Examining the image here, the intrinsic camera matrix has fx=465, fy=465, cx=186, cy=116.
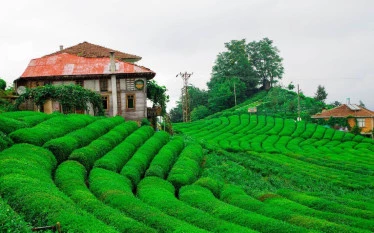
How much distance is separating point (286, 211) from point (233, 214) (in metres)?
2.92

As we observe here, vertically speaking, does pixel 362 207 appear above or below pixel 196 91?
below

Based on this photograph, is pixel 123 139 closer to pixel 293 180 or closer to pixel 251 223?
pixel 293 180

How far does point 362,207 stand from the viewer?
2520 cm

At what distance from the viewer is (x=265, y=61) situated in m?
118

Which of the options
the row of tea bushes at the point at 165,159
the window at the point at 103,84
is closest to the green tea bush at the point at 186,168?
the row of tea bushes at the point at 165,159

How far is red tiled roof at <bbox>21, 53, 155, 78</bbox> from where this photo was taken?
159 feet

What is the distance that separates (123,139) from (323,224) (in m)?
19.3

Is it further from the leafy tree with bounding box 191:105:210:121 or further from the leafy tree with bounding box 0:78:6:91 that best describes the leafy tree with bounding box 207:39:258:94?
the leafy tree with bounding box 0:78:6:91

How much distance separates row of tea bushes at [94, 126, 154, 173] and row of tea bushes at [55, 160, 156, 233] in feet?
5.47

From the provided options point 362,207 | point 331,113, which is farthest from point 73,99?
point 331,113

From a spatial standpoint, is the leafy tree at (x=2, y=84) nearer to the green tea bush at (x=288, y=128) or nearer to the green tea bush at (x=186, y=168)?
the green tea bush at (x=186, y=168)

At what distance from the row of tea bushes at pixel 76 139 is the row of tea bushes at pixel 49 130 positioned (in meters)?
0.60

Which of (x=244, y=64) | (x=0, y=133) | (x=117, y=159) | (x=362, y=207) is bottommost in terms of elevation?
(x=362, y=207)

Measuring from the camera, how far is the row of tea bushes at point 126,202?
54.9ft
